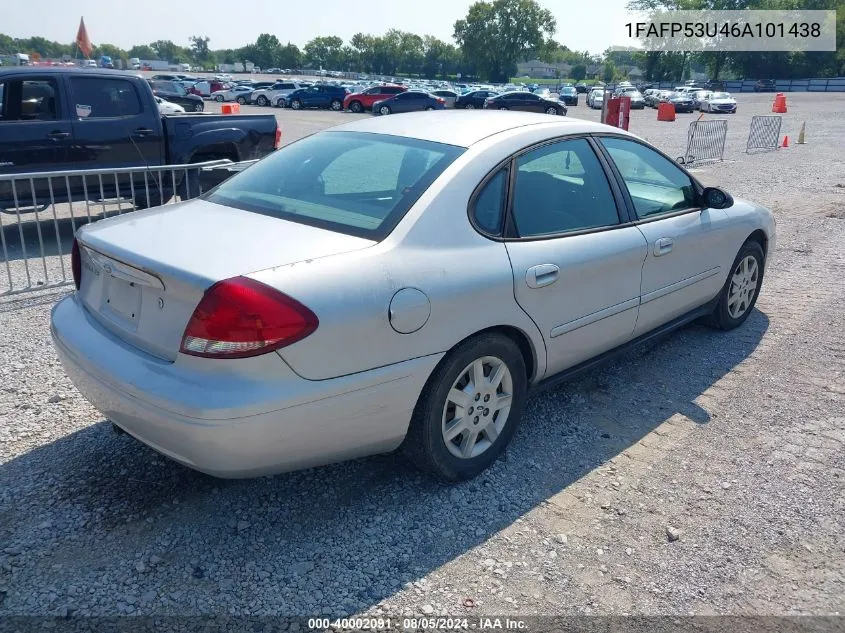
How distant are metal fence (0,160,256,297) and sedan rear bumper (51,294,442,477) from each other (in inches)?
144

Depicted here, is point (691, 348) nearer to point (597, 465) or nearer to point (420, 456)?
point (597, 465)

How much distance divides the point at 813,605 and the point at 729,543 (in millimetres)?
387

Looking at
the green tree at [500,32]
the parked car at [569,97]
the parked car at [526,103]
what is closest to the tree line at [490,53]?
the green tree at [500,32]

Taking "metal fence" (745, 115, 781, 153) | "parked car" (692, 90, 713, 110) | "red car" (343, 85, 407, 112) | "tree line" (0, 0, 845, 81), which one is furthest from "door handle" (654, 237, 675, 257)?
"tree line" (0, 0, 845, 81)

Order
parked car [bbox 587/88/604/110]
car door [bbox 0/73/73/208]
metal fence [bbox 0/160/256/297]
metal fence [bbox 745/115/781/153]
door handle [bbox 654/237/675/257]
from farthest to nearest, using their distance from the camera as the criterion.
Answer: parked car [bbox 587/88/604/110], metal fence [bbox 745/115/781/153], car door [bbox 0/73/73/208], metal fence [bbox 0/160/256/297], door handle [bbox 654/237/675/257]

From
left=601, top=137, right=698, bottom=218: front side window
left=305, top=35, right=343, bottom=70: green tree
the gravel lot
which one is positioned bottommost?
the gravel lot

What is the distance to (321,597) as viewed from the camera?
2.61 metres

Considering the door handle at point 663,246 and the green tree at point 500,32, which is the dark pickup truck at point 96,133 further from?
the green tree at point 500,32

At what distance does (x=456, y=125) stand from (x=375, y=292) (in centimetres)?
137

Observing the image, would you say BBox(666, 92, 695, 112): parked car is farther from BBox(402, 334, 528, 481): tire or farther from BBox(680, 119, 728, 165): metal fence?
BBox(402, 334, 528, 481): tire

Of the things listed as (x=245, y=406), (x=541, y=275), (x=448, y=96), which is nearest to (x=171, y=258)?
(x=245, y=406)

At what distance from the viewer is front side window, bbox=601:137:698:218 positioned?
412 cm

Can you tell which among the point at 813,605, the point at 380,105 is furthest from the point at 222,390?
the point at 380,105

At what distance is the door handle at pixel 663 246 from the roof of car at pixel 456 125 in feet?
2.41
